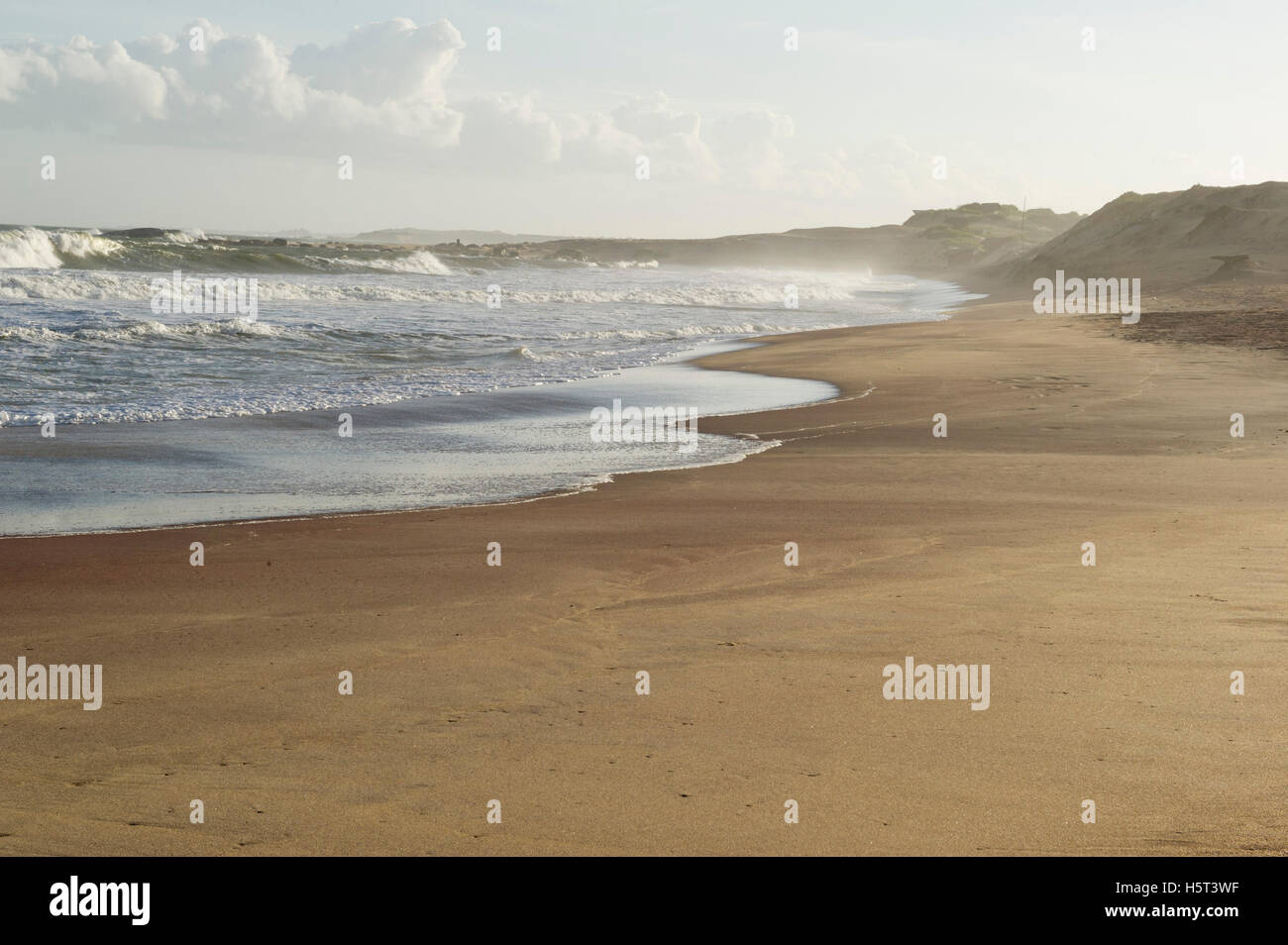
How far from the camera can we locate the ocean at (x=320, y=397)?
392 inches

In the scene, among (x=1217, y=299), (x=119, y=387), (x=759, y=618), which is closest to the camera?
(x=759, y=618)

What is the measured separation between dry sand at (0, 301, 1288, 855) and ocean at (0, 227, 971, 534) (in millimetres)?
1294

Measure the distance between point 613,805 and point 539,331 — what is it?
25.7 m

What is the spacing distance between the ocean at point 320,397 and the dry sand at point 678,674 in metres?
1.29

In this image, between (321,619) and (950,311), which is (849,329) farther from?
(321,619)

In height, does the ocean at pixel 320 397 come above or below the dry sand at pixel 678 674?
above

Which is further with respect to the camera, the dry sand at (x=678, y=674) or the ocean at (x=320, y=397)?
the ocean at (x=320, y=397)

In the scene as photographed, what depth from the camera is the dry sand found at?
11.9 feet

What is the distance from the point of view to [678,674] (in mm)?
5082

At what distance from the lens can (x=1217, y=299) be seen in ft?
113

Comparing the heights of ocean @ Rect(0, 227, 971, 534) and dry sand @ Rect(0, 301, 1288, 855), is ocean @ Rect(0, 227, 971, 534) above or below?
above

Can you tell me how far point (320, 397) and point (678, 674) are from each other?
12527 millimetres

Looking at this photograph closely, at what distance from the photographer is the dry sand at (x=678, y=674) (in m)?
3.63

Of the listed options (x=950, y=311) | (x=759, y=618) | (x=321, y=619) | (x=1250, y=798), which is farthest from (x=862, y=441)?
(x=950, y=311)
